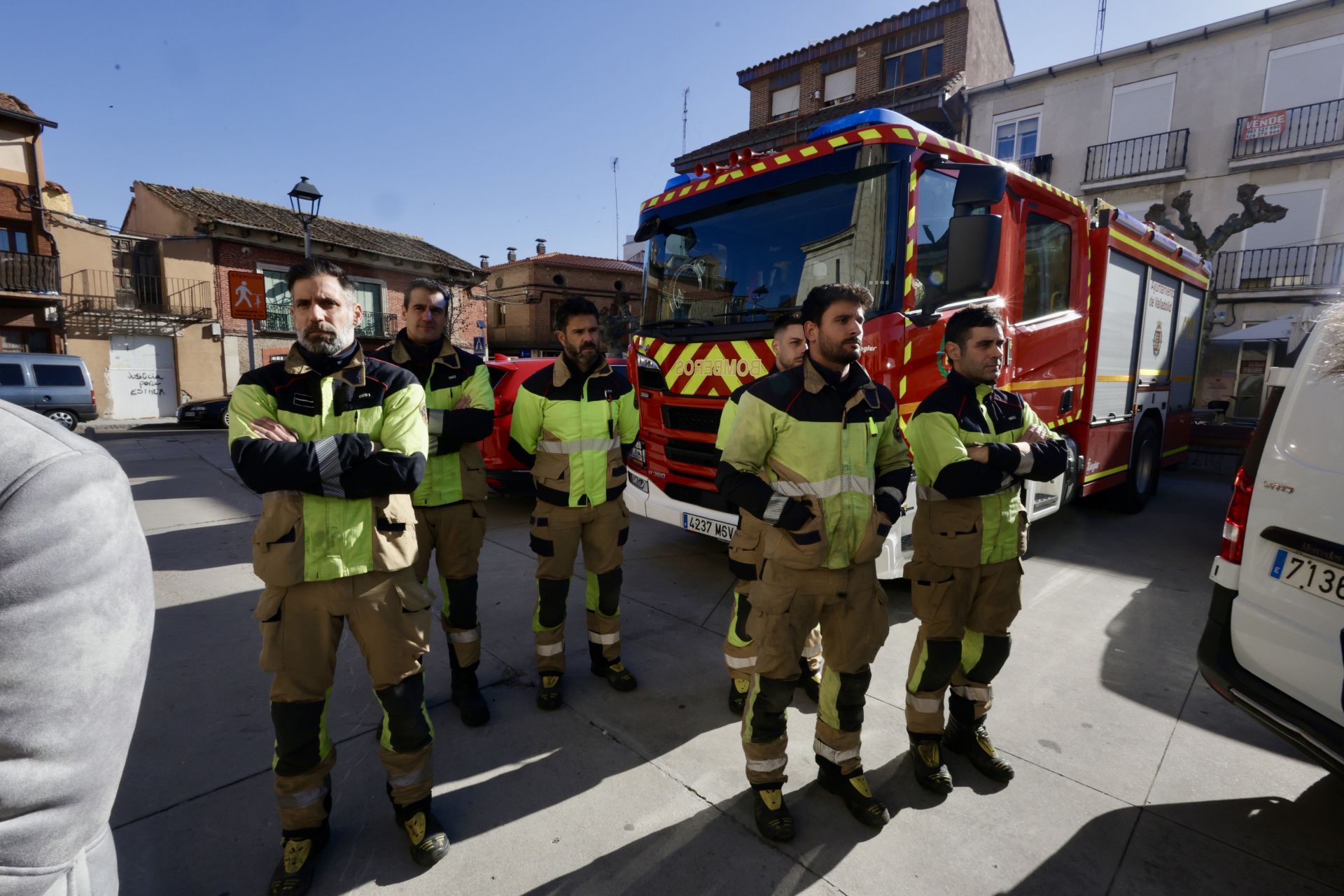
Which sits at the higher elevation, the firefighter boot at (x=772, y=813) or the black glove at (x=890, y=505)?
the black glove at (x=890, y=505)

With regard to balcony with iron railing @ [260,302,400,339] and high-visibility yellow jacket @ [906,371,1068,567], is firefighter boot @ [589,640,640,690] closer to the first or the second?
high-visibility yellow jacket @ [906,371,1068,567]

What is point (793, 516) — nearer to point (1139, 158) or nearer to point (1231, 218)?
point (1231, 218)

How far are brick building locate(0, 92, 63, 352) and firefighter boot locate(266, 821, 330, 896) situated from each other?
2364cm

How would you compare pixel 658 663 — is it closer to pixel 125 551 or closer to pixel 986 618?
pixel 986 618

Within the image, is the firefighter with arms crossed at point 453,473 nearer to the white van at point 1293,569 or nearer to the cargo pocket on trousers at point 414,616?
the cargo pocket on trousers at point 414,616

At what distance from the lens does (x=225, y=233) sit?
21.2 metres

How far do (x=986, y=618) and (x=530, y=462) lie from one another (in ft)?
7.57

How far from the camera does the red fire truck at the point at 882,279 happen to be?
12.2ft

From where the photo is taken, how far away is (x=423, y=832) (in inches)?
87.4

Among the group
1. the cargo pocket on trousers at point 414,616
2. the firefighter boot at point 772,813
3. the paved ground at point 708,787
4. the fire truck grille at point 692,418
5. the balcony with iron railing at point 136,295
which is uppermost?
the balcony with iron railing at point 136,295

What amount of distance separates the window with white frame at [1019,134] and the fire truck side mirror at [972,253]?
16.8 meters

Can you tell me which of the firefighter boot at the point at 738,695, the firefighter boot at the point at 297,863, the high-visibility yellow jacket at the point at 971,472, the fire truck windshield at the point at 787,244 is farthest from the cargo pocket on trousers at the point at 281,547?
the fire truck windshield at the point at 787,244

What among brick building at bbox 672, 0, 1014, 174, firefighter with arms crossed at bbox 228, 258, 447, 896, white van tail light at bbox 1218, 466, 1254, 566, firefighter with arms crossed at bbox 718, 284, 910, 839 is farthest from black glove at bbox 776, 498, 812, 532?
brick building at bbox 672, 0, 1014, 174

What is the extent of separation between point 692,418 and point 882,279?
1491mm
